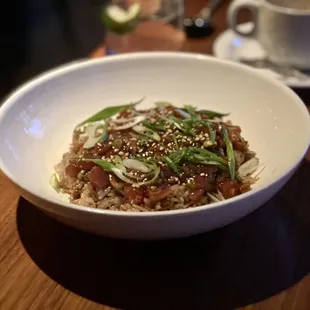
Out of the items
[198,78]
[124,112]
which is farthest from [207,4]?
[124,112]

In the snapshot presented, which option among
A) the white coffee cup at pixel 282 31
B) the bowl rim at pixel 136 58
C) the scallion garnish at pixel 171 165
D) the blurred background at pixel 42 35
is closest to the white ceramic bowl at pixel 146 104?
the bowl rim at pixel 136 58

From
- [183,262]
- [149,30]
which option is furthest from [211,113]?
[149,30]

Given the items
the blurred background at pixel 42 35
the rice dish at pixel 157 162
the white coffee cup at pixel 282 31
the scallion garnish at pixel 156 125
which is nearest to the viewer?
the rice dish at pixel 157 162

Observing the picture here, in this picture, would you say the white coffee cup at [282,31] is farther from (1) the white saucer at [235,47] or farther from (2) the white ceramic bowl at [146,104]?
(2) the white ceramic bowl at [146,104]

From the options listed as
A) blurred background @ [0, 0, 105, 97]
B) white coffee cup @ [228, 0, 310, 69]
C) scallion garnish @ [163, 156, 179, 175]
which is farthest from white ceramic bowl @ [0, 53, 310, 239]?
blurred background @ [0, 0, 105, 97]

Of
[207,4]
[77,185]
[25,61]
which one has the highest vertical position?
[77,185]

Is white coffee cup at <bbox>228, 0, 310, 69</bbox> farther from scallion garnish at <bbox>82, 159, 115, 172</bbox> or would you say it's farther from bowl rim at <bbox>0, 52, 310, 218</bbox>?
scallion garnish at <bbox>82, 159, 115, 172</bbox>

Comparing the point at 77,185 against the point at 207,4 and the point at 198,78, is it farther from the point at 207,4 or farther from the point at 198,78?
the point at 207,4
